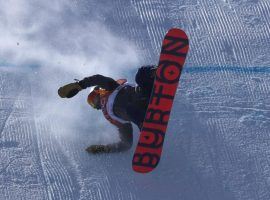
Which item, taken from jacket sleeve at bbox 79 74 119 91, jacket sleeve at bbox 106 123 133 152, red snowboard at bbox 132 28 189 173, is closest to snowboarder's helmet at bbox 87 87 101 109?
jacket sleeve at bbox 79 74 119 91

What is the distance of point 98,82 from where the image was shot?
4.42 m

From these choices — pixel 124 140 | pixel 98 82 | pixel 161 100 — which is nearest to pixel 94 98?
pixel 98 82

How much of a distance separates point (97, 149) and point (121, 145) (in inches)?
6.6

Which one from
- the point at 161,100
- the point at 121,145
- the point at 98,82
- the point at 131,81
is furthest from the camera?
the point at 131,81

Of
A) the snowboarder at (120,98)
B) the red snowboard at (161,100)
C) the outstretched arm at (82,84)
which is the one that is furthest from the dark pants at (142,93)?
the outstretched arm at (82,84)

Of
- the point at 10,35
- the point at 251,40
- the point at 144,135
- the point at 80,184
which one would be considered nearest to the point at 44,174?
the point at 80,184

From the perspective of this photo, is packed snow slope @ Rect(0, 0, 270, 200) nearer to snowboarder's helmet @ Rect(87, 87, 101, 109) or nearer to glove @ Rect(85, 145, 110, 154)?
glove @ Rect(85, 145, 110, 154)

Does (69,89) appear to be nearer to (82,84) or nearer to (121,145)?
(82,84)

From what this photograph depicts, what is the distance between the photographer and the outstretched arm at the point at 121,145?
448 cm

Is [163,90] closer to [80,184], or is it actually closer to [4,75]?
[80,184]

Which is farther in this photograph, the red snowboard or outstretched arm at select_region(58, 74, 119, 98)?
outstretched arm at select_region(58, 74, 119, 98)

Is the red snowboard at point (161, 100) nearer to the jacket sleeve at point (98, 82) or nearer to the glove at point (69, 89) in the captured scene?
the jacket sleeve at point (98, 82)

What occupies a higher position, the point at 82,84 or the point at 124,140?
the point at 82,84

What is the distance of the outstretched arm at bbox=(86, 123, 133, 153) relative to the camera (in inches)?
177
